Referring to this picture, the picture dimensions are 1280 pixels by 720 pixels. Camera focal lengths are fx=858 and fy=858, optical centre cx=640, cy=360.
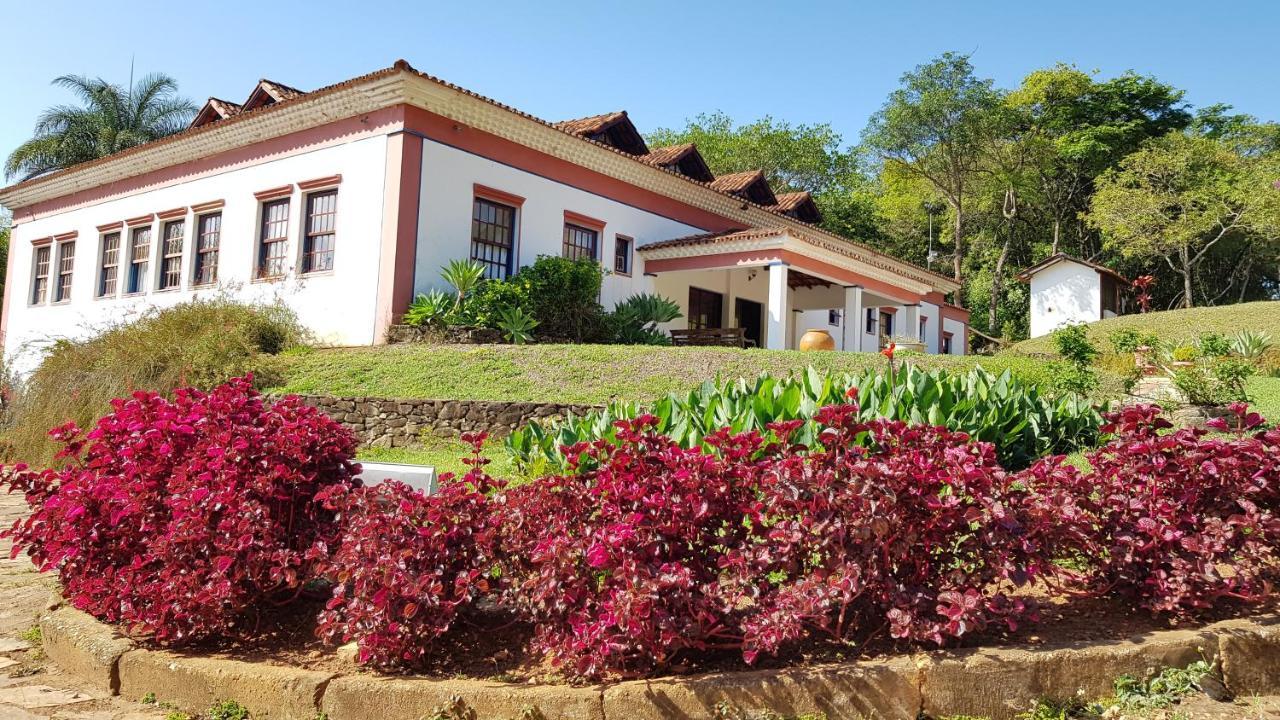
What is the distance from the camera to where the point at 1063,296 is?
34750 mm

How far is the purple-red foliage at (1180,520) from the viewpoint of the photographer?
3064mm

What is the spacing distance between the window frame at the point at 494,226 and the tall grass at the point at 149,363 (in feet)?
11.3

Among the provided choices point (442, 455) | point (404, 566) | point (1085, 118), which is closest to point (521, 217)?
point (442, 455)

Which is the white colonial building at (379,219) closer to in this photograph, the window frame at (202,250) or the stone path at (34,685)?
the window frame at (202,250)

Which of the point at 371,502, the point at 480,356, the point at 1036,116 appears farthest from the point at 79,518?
the point at 1036,116

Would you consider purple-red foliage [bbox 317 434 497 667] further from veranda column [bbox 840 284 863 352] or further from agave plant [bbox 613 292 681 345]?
veranda column [bbox 840 284 863 352]

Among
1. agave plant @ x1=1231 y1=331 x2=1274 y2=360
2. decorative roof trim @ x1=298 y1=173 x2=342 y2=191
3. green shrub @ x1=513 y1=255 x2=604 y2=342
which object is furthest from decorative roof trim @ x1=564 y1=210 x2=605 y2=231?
agave plant @ x1=1231 y1=331 x2=1274 y2=360

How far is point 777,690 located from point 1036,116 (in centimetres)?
3971

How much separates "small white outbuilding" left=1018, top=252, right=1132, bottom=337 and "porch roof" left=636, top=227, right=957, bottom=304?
679 inches

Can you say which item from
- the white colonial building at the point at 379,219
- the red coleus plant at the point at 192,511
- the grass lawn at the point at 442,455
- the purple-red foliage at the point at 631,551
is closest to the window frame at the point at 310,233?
the white colonial building at the point at 379,219

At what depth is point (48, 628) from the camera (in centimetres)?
375

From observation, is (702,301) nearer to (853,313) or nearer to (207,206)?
(853,313)

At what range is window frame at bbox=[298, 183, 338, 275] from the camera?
1587 cm

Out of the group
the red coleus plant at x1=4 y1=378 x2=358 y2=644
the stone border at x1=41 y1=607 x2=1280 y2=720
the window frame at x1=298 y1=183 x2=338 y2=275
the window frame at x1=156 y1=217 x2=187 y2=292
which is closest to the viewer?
the stone border at x1=41 y1=607 x2=1280 y2=720
